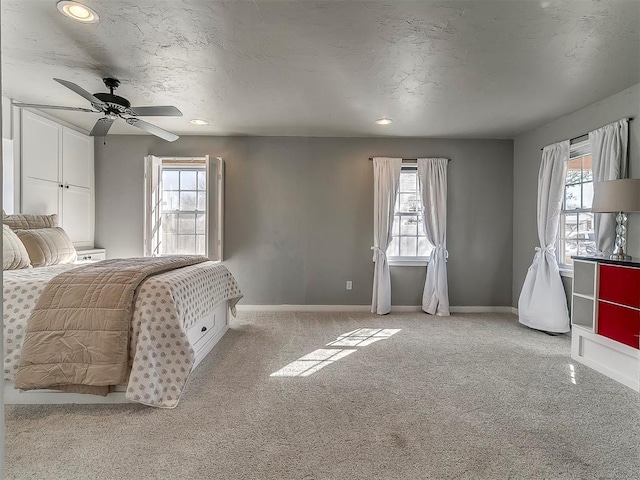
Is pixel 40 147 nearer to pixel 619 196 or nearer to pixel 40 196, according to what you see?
pixel 40 196

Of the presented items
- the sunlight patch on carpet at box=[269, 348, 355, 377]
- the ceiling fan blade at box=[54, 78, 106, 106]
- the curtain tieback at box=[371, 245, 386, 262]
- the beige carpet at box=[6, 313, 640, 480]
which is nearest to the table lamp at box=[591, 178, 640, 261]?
the beige carpet at box=[6, 313, 640, 480]

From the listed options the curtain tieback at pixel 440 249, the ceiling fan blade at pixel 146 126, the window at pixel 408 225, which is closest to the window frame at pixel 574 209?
the curtain tieback at pixel 440 249

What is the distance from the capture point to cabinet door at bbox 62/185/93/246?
4.15m

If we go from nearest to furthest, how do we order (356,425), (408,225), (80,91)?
1. (356,425)
2. (80,91)
3. (408,225)

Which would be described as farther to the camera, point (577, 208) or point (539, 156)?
point (539, 156)

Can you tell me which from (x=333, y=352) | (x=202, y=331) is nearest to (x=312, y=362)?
(x=333, y=352)

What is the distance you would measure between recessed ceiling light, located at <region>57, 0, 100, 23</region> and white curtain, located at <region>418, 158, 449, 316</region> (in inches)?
147

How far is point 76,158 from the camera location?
169 inches

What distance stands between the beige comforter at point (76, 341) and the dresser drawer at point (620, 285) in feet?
11.8

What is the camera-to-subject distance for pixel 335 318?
4.27 meters

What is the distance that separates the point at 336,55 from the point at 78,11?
1.66 metres

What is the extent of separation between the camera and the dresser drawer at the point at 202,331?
2705 mm

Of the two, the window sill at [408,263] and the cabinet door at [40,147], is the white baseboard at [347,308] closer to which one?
the window sill at [408,263]

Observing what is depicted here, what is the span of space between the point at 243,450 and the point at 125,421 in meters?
0.81
